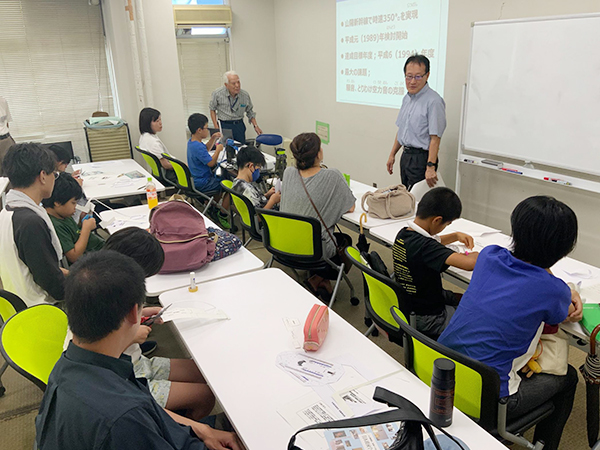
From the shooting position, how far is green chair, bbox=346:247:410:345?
1.82 m

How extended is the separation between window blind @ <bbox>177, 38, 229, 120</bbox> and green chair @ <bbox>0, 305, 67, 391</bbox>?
5.71m

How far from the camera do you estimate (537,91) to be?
3.44 metres

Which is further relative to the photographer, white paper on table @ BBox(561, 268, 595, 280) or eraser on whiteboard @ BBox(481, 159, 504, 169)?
eraser on whiteboard @ BBox(481, 159, 504, 169)

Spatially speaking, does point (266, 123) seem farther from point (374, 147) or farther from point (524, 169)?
point (524, 169)

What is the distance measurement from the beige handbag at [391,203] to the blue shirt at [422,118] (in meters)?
1.13

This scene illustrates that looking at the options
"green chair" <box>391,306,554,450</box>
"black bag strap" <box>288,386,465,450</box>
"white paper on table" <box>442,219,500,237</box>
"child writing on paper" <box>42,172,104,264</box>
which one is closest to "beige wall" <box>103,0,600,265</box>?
"white paper on table" <box>442,219,500,237</box>

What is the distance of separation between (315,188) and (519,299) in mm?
1622

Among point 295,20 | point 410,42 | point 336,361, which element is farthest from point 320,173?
point 295,20

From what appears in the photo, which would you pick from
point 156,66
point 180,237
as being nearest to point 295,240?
point 180,237

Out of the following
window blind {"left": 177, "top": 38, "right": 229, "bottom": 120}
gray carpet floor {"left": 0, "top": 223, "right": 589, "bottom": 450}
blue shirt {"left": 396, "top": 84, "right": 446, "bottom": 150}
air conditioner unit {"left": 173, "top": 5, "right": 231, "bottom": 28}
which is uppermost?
air conditioner unit {"left": 173, "top": 5, "right": 231, "bottom": 28}

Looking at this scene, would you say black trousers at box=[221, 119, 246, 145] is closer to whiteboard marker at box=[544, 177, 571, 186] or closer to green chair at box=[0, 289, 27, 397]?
whiteboard marker at box=[544, 177, 571, 186]

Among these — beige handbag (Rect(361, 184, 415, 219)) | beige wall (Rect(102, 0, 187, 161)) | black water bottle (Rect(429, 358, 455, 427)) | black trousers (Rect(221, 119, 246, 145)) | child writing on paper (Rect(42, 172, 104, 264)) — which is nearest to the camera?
black water bottle (Rect(429, 358, 455, 427))

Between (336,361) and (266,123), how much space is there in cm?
636

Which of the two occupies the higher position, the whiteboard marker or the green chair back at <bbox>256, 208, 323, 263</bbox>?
the whiteboard marker
